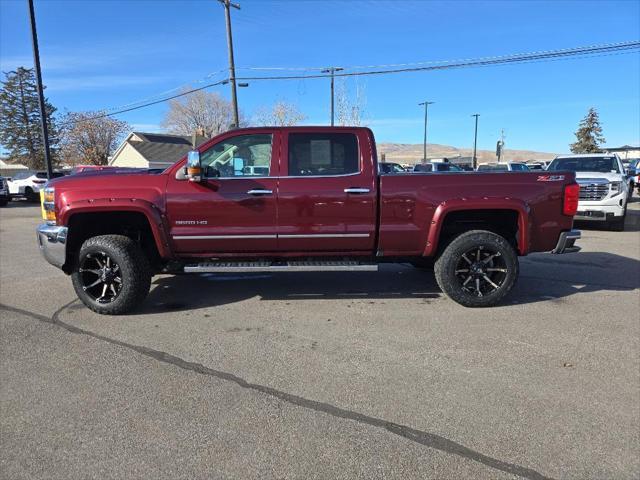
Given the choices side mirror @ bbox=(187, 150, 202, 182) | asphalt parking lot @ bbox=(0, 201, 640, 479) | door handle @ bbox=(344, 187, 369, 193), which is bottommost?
asphalt parking lot @ bbox=(0, 201, 640, 479)

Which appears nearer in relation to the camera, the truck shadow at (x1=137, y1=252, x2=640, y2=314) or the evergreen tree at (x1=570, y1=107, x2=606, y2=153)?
the truck shadow at (x1=137, y1=252, x2=640, y2=314)

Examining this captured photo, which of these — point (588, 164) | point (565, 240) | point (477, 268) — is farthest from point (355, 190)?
point (588, 164)

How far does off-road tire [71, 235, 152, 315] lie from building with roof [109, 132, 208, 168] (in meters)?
47.6

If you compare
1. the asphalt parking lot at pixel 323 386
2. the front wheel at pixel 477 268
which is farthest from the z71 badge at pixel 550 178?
the asphalt parking lot at pixel 323 386

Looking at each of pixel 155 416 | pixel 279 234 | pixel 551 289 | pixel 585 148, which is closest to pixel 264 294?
pixel 279 234

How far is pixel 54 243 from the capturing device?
5.02 metres

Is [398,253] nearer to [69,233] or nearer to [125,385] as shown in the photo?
[125,385]

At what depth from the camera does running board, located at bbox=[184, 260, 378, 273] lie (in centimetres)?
509

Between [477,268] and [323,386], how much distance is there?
2658mm

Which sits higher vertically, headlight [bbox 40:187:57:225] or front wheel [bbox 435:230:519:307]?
headlight [bbox 40:187:57:225]

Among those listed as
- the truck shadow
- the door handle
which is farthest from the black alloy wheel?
the door handle

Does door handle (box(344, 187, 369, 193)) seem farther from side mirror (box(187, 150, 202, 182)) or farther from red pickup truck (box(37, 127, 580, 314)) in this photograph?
side mirror (box(187, 150, 202, 182))

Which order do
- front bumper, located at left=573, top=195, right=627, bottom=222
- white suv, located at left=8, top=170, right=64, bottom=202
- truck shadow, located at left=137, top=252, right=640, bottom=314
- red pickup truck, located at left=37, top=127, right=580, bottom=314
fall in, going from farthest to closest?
white suv, located at left=8, top=170, right=64, bottom=202
front bumper, located at left=573, top=195, right=627, bottom=222
truck shadow, located at left=137, top=252, right=640, bottom=314
red pickup truck, located at left=37, top=127, right=580, bottom=314

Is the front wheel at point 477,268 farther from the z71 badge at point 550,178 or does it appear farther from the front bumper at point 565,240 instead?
the z71 badge at point 550,178
